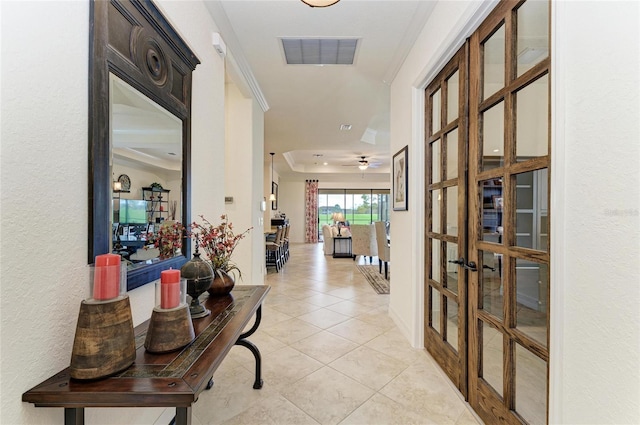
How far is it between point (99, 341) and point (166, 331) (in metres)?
0.22

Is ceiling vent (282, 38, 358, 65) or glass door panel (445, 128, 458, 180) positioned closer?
glass door panel (445, 128, 458, 180)

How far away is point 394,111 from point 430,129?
94cm

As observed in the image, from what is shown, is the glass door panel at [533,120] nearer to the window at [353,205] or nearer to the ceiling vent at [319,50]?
the ceiling vent at [319,50]

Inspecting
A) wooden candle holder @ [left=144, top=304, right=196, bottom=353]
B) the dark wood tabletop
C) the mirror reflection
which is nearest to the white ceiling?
the mirror reflection

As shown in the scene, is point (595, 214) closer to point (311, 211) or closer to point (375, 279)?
point (375, 279)

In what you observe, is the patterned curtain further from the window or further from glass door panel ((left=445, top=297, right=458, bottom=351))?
glass door panel ((left=445, top=297, right=458, bottom=351))

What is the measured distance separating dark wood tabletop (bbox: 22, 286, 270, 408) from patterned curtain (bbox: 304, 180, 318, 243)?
10.7 metres

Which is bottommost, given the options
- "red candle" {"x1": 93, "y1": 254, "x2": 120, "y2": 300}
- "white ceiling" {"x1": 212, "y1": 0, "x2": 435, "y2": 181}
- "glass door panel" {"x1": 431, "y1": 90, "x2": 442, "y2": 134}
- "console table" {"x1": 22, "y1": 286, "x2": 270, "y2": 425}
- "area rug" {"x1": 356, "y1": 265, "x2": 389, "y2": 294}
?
"area rug" {"x1": 356, "y1": 265, "x2": 389, "y2": 294}

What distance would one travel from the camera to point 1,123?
2.49ft

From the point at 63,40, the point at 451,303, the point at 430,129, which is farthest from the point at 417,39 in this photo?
the point at 63,40

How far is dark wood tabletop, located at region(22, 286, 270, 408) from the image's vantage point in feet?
2.69

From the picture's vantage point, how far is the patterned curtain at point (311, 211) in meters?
11.9

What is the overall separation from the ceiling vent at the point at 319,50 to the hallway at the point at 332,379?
2818 mm

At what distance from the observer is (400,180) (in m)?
3.06
